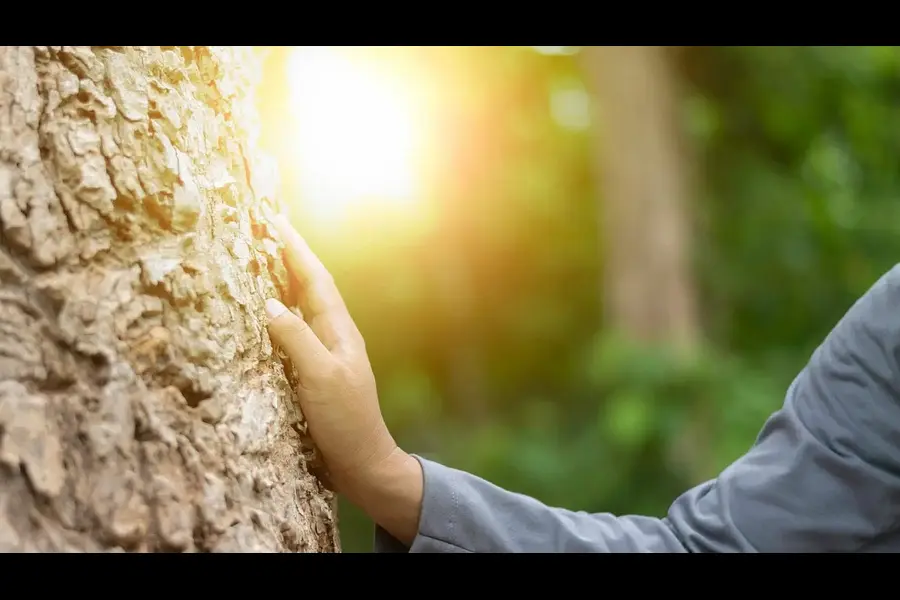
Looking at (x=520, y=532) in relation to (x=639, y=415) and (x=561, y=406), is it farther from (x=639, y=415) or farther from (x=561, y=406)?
(x=561, y=406)

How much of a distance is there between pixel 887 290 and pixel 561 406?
375 centimetres

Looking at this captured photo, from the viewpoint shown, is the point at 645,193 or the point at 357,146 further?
the point at 645,193

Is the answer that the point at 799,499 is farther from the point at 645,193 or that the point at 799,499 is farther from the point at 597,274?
the point at 597,274

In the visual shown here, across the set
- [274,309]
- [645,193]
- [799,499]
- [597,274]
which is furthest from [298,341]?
[597,274]

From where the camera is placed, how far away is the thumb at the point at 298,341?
85 cm

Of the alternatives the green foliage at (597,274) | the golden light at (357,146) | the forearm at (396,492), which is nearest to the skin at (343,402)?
the forearm at (396,492)

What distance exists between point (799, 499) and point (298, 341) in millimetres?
537

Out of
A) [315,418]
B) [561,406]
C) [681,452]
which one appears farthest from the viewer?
[561,406]

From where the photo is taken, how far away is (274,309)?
34.5 inches

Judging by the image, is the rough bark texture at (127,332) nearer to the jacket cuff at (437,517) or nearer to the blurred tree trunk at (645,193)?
the jacket cuff at (437,517)

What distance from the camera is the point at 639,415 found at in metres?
3.20

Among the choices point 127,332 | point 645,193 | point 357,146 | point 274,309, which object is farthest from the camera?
point 645,193

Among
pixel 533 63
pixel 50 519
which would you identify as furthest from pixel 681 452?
pixel 50 519

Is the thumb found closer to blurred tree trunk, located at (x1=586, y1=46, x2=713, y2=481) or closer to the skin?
the skin
